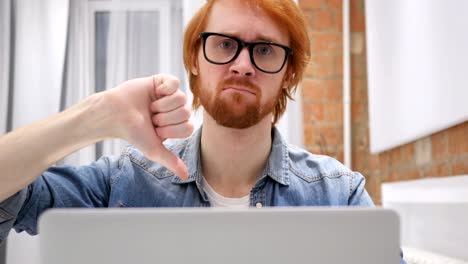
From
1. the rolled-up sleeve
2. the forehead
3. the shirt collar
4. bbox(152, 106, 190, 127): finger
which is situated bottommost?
the rolled-up sleeve

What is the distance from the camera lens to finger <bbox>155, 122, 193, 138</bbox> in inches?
36.8

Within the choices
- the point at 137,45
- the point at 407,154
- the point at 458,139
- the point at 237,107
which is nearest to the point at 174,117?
the point at 237,107

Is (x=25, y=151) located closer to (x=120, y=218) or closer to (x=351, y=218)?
(x=120, y=218)

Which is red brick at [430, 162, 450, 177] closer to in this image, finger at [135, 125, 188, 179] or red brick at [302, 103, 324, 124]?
red brick at [302, 103, 324, 124]

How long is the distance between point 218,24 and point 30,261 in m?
1.76

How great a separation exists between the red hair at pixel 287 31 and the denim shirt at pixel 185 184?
26 cm

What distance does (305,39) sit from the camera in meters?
1.44

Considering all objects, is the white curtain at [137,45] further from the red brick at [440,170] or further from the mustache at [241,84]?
the mustache at [241,84]

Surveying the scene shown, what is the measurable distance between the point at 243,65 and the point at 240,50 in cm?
5

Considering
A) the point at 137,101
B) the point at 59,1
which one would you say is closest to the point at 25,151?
the point at 137,101

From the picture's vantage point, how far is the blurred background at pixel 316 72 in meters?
2.10

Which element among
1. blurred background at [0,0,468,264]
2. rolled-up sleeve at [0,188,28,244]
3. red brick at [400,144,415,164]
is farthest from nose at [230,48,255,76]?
red brick at [400,144,415,164]

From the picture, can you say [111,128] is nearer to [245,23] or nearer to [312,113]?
[245,23]

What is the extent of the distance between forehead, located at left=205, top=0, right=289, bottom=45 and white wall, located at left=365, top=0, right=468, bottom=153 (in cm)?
57
